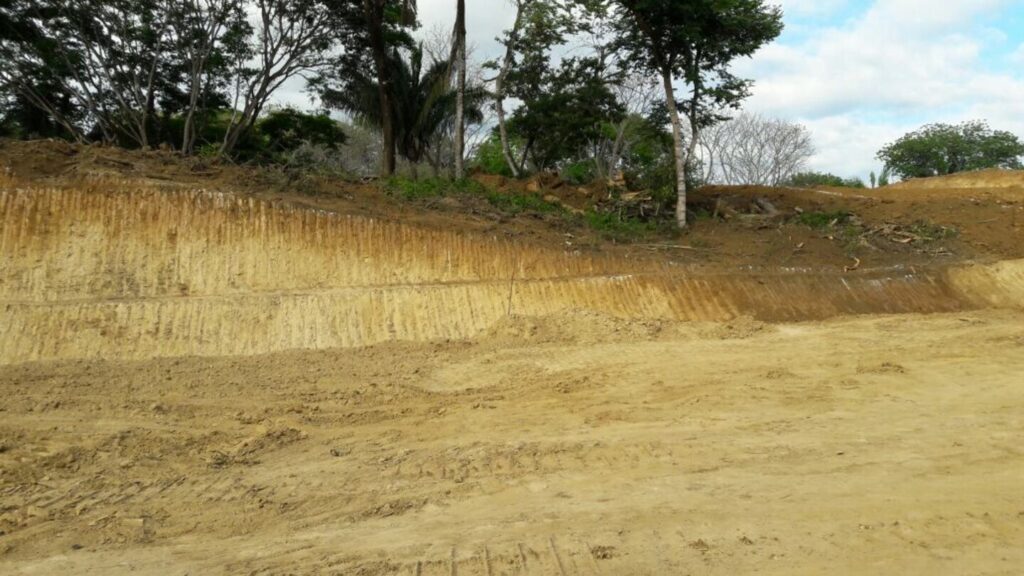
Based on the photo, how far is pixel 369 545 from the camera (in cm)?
539

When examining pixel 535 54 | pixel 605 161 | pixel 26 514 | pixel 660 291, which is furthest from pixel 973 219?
pixel 26 514

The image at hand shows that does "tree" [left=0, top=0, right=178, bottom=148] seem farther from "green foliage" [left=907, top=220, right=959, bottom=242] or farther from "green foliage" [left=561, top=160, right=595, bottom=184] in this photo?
"green foliage" [left=907, top=220, right=959, bottom=242]

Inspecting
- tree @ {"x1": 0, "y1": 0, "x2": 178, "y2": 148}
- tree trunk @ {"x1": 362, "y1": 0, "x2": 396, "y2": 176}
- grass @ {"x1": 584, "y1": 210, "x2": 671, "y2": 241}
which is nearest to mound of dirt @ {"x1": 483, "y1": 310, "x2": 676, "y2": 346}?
grass @ {"x1": 584, "y1": 210, "x2": 671, "y2": 241}

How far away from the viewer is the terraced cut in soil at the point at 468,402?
5434 millimetres

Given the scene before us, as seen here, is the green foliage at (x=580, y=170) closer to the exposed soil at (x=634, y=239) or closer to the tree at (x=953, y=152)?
the exposed soil at (x=634, y=239)

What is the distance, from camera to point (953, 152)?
1564 inches

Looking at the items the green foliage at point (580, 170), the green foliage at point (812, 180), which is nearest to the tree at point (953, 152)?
the green foliage at point (812, 180)

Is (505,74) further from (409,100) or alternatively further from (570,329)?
(570,329)

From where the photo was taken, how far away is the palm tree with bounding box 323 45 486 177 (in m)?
22.7

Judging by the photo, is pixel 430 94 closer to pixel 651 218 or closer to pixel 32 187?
pixel 651 218

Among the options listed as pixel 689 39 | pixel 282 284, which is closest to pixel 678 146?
pixel 689 39

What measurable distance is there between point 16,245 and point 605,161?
27626mm

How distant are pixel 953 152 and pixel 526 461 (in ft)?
136

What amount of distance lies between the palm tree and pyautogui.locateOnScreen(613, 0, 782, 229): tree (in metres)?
6.12
